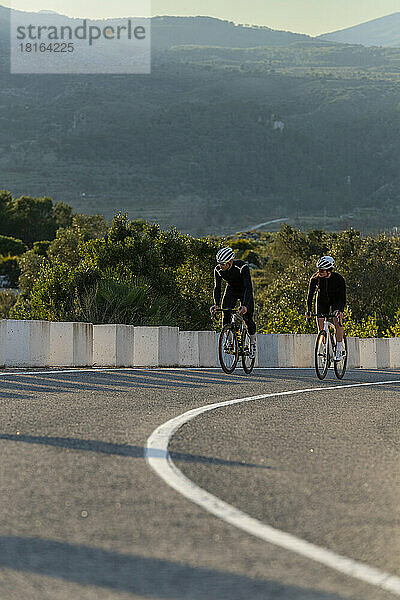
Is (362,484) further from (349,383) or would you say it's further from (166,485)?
(349,383)

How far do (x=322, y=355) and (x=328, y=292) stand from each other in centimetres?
100

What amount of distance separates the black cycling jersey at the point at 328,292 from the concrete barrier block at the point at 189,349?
4.29 metres

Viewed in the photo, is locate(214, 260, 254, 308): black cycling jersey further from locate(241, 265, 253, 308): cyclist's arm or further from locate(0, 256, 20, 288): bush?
locate(0, 256, 20, 288): bush

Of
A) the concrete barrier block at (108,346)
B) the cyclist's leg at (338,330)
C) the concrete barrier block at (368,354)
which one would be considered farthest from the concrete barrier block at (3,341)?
the concrete barrier block at (368,354)

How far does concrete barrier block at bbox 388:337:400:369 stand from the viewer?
83.5 ft

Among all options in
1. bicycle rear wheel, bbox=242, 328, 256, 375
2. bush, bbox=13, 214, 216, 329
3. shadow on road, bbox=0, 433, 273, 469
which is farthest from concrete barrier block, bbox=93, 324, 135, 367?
shadow on road, bbox=0, 433, 273, 469

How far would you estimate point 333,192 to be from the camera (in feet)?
637

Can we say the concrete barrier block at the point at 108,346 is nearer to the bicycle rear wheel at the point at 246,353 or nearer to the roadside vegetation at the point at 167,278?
the bicycle rear wheel at the point at 246,353

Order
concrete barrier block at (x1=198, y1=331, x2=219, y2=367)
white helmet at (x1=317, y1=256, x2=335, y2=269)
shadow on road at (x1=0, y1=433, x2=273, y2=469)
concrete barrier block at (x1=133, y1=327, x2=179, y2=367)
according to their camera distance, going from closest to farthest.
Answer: shadow on road at (x1=0, y1=433, x2=273, y2=469)
white helmet at (x1=317, y1=256, x2=335, y2=269)
concrete barrier block at (x1=133, y1=327, x2=179, y2=367)
concrete barrier block at (x1=198, y1=331, x2=219, y2=367)

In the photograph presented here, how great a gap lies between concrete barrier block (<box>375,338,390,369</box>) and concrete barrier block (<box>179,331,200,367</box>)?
7.28 m

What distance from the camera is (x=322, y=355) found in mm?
14992

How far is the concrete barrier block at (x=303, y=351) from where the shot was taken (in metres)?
22.9

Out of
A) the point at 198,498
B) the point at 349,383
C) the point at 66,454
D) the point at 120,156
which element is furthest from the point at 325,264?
the point at 120,156

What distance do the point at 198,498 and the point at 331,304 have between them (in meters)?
10.3
